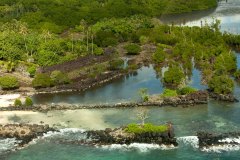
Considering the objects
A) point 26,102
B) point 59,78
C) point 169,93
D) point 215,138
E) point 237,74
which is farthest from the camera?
point 59,78

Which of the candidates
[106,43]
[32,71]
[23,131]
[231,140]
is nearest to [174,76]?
[231,140]

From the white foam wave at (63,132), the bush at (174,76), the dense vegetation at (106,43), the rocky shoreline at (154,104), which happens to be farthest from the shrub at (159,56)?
the white foam wave at (63,132)

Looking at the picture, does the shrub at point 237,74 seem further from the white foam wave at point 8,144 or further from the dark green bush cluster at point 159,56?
the white foam wave at point 8,144

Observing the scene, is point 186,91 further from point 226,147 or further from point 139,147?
point 139,147

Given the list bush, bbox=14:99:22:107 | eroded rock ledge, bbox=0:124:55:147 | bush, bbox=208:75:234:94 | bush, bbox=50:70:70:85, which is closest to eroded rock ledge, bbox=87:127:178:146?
eroded rock ledge, bbox=0:124:55:147

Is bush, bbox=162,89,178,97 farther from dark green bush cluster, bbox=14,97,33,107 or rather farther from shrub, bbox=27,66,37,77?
shrub, bbox=27,66,37,77
